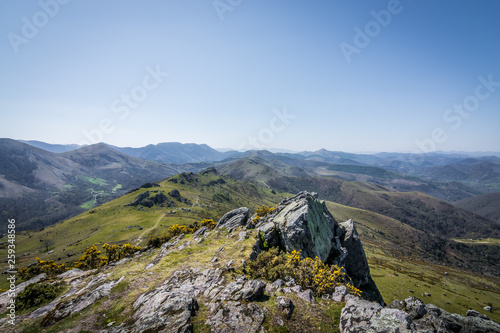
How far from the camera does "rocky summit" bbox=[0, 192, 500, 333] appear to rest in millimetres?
12812

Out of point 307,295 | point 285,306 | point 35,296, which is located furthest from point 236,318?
point 35,296

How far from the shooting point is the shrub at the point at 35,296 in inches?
859

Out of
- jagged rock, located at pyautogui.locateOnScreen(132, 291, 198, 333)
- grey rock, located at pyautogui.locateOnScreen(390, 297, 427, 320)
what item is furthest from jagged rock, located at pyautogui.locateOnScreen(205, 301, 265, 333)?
grey rock, located at pyautogui.locateOnScreen(390, 297, 427, 320)

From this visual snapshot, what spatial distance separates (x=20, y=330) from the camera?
17.6m

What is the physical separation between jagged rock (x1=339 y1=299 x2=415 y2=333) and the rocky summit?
0.18 ft

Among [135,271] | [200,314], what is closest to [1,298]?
[135,271]

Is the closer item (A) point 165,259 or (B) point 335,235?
(A) point 165,259

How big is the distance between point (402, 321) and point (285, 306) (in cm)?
717

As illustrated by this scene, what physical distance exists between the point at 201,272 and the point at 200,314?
28.2 ft

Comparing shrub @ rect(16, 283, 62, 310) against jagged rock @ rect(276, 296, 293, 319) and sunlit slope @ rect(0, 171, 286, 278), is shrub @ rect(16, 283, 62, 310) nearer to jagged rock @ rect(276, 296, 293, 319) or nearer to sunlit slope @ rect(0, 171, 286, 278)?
jagged rock @ rect(276, 296, 293, 319)

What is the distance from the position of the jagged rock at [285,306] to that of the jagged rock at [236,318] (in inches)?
60.4

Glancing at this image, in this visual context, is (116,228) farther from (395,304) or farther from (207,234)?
(395,304)

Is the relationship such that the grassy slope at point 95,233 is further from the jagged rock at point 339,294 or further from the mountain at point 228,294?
the jagged rock at point 339,294

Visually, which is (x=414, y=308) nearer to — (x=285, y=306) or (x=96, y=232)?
(x=285, y=306)
